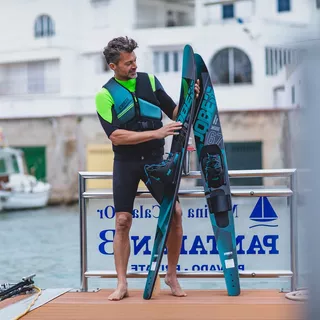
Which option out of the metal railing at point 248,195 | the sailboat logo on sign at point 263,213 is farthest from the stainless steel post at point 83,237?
the sailboat logo on sign at point 263,213

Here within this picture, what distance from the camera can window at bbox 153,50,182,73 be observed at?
3222 centimetres

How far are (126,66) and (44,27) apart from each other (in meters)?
30.3

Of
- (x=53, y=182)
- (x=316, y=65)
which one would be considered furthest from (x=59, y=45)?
(x=316, y=65)

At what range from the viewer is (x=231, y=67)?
3114 cm

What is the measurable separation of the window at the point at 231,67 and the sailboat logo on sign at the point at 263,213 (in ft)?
86.9

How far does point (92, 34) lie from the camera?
33.2 metres

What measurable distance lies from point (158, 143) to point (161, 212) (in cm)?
40

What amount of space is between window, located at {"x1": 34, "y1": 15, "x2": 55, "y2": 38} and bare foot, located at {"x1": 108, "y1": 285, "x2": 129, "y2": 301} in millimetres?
30040

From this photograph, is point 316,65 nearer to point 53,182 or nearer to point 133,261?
point 133,261

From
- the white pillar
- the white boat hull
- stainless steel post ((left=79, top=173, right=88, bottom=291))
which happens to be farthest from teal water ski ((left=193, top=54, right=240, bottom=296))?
the white pillar

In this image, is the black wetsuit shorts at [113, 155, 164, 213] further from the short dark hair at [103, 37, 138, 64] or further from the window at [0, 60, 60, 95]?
the window at [0, 60, 60, 95]

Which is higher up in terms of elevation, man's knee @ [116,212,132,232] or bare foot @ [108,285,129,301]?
man's knee @ [116,212,132,232]

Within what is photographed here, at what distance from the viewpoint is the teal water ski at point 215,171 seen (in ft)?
14.6

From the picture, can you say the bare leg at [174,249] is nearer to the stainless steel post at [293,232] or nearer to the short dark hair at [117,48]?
the stainless steel post at [293,232]
